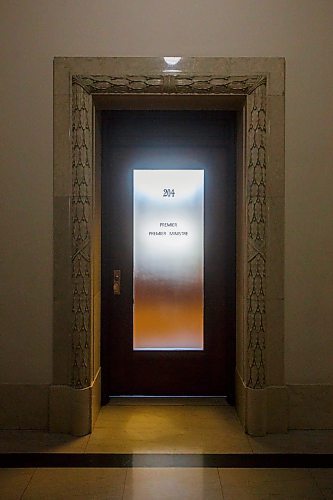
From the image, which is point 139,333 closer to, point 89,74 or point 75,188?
point 75,188

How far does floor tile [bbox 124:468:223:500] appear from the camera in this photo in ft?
10.9

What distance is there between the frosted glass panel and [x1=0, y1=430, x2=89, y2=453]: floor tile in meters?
1.16

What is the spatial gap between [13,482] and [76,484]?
0.36 meters

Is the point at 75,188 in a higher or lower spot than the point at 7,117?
lower

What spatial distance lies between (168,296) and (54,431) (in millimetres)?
1445

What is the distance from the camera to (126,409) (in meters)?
4.86

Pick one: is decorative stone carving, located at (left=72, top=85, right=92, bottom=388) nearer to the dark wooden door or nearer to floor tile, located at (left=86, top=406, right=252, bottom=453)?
floor tile, located at (left=86, top=406, right=252, bottom=453)

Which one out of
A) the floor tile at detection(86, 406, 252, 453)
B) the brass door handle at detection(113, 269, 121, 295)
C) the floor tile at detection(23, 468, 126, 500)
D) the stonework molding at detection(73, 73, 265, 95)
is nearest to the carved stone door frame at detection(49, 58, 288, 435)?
the stonework molding at detection(73, 73, 265, 95)

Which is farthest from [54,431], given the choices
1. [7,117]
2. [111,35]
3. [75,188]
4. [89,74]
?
[111,35]

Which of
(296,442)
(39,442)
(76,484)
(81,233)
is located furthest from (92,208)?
(296,442)

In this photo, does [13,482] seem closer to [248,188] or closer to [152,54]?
[248,188]

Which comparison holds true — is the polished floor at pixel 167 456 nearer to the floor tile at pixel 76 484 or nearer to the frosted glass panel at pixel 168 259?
the floor tile at pixel 76 484

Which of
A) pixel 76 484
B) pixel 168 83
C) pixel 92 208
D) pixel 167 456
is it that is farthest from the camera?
pixel 92 208

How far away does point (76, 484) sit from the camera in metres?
3.47
